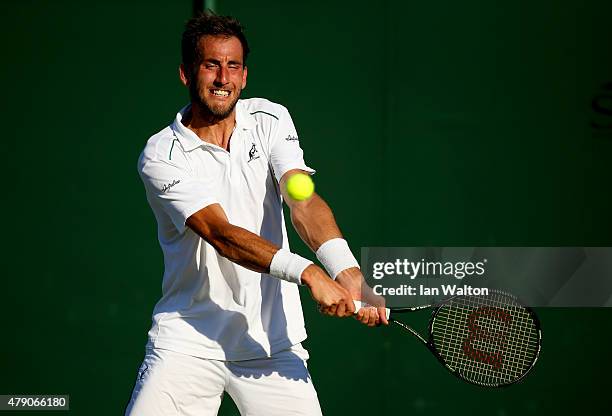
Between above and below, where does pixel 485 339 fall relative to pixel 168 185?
below

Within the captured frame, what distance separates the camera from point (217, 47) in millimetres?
3711

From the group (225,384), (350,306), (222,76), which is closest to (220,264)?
(225,384)

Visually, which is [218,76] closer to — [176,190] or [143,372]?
[176,190]

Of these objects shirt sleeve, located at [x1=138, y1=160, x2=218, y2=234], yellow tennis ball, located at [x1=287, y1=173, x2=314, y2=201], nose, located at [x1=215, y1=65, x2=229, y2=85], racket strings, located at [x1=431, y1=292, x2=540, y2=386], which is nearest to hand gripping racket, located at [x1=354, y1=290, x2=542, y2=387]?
racket strings, located at [x1=431, y1=292, x2=540, y2=386]

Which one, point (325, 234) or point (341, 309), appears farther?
point (325, 234)

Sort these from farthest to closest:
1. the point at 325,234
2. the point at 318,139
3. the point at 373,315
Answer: the point at 318,139 < the point at 325,234 < the point at 373,315

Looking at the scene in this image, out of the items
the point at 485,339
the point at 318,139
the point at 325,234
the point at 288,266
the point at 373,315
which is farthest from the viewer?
the point at 318,139

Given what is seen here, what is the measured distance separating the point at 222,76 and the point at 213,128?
0.18 meters

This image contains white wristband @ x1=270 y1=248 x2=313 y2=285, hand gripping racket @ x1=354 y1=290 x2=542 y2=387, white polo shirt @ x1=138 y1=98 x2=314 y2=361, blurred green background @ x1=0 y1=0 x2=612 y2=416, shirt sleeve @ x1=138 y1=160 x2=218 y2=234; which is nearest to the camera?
white wristband @ x1=270 y1=248 x2=313 y2=285

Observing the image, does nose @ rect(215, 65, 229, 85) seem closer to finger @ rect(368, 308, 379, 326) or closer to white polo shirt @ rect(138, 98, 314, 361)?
white polo shirt @ rect(138, 98, 314, 361)

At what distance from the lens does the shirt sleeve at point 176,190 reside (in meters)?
3.52

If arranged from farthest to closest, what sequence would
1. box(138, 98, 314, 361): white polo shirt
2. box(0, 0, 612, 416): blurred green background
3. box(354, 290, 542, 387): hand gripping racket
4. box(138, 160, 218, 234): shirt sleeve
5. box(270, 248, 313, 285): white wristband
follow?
box(0, 0, 612, 416): blurred green background, box(354, 290, 542, 387): hand gripping racket, box(138, 98, 314, 361): white polo shirt, box(138, 160, 218, 234): shirt sleeve, box(270, 248, 313, 285): white wristband

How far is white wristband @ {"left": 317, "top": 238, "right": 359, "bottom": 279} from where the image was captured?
355 centimetres

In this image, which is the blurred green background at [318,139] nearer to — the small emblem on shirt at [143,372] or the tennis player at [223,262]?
the tennis player at [223,262]
